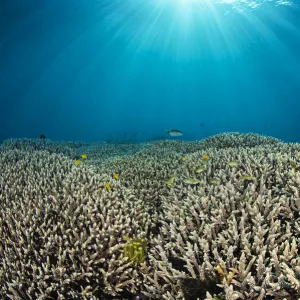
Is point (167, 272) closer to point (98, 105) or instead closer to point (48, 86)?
point (48, 86)

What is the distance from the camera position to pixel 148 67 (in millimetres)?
108188

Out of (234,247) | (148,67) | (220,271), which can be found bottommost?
(220,271)

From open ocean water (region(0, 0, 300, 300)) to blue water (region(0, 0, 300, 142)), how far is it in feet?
2.24

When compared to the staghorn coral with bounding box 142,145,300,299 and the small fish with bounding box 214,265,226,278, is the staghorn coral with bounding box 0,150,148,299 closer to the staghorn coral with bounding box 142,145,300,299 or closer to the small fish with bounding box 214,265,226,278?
the staghorn coral with bounding box 142,145,300,299

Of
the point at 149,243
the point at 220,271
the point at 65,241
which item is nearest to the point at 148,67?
the point at 149,243

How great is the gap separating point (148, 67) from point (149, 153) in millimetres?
107234

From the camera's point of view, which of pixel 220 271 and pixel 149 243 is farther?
pixel 149 243

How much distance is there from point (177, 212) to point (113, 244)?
50.1 inches

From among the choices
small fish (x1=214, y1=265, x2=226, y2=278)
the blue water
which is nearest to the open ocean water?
small fish (x1=214, y1=265, x2=226, y2=278)

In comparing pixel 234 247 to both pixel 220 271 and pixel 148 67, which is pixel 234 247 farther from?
pixel 148 67

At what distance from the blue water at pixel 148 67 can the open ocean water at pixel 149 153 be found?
68 cm

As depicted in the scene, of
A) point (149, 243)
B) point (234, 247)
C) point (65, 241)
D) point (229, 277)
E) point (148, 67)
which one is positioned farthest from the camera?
point (148, 67)

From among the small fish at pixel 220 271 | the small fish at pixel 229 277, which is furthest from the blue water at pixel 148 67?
the small fish at pixel 229 277

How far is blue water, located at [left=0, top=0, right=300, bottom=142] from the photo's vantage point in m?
47.0
